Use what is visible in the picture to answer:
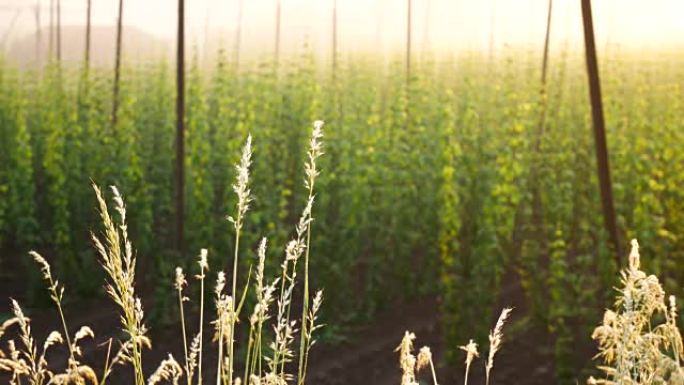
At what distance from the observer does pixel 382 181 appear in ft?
18.6

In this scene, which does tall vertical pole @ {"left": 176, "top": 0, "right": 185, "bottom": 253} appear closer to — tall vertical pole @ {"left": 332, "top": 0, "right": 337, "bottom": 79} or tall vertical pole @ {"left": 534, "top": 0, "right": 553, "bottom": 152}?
tall vertical pole @ {"left": 332, "top": 0, "right": 337, "bottom": 79}

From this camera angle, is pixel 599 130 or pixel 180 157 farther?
pixel 180 157

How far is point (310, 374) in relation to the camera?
5.24 m

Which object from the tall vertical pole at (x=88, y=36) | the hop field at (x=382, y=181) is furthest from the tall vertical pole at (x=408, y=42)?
the tall vertical pole at (x=88, y=36)

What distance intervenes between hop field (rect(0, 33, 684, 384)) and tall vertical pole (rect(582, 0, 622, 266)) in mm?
139

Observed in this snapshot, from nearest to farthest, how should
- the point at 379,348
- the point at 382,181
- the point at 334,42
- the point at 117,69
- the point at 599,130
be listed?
1. the point at 599,130
2. the point at 379,348
3. the point at 382,181
4. the point at 117,69
5. the point at 334,42

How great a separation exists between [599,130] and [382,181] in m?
1.39

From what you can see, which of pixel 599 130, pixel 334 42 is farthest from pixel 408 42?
pixel 599 130

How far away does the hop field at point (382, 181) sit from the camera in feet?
16.4

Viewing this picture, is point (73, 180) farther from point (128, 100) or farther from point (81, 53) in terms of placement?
point (81, 53)

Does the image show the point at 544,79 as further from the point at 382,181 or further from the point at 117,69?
the point at 117,69

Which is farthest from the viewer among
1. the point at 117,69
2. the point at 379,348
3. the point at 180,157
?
the point at 117,69

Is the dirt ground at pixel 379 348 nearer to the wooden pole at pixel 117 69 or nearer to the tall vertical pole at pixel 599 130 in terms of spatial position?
the tall vertical pole at pixel 599 130

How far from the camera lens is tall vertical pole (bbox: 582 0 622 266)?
4.43 metres
